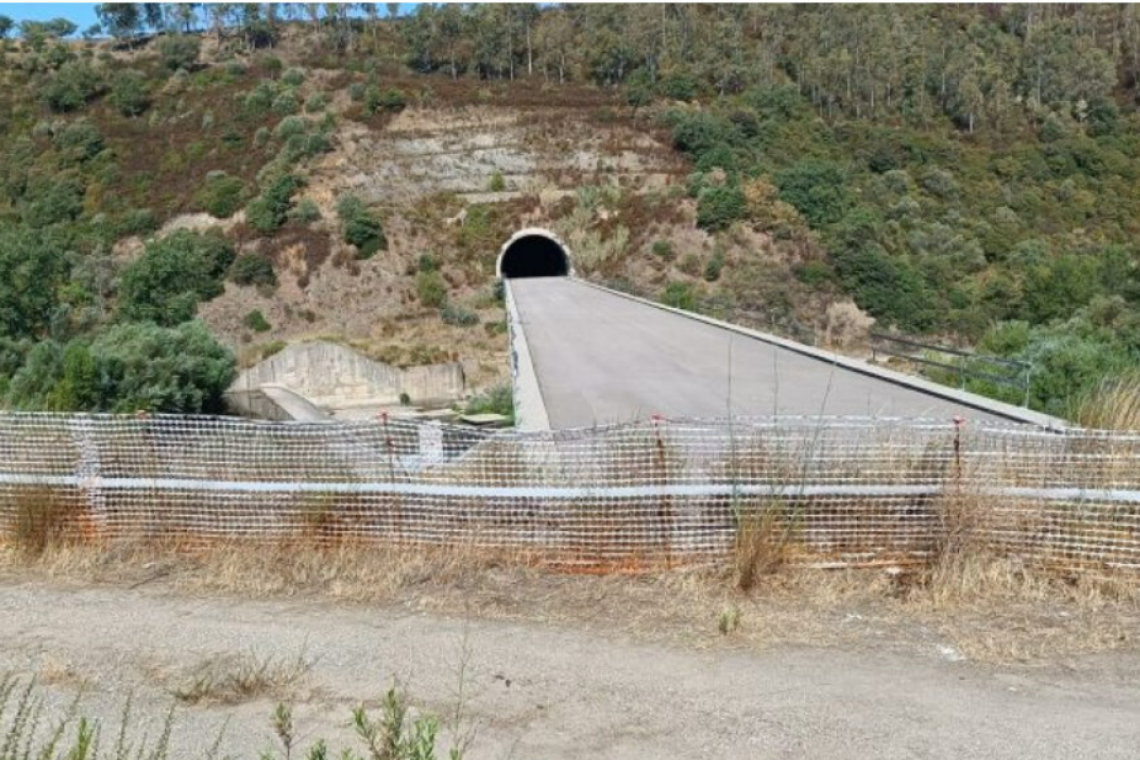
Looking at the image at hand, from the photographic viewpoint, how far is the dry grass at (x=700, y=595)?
18.7 ft

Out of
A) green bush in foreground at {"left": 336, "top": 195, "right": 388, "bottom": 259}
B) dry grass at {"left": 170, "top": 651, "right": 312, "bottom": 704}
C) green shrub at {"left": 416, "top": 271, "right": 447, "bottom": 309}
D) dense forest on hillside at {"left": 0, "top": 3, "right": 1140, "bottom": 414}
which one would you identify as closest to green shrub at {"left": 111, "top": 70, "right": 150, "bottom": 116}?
dense forest on hillside at {"left": 0, "top": 3, "right": 1140, "bottom": 414}

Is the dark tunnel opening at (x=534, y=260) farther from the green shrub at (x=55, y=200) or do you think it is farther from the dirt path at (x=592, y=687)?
the dirt path at (x=592, y=687)

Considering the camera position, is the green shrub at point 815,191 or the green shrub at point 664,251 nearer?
the green shrub at point 664,251

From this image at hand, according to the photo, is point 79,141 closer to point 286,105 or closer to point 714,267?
point 286,105

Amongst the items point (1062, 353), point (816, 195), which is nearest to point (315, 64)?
point (816, 195)

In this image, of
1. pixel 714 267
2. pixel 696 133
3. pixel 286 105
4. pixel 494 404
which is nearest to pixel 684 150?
pixel 696 133

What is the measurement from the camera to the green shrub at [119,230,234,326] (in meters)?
52.1

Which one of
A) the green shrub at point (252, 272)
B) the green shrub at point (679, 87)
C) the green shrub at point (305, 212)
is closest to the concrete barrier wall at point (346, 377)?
the green shrub at point (252, 272)

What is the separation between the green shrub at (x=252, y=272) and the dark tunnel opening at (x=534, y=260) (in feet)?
46.7

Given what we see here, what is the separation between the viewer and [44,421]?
8461 mm

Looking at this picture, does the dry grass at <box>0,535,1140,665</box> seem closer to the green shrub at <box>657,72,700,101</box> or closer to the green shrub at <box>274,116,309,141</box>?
the green shrub at <box>274,116,309,141</box>

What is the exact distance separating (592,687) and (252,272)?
57030mm

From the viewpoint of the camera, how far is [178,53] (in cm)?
9625

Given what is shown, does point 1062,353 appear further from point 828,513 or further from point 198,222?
point 198,222
